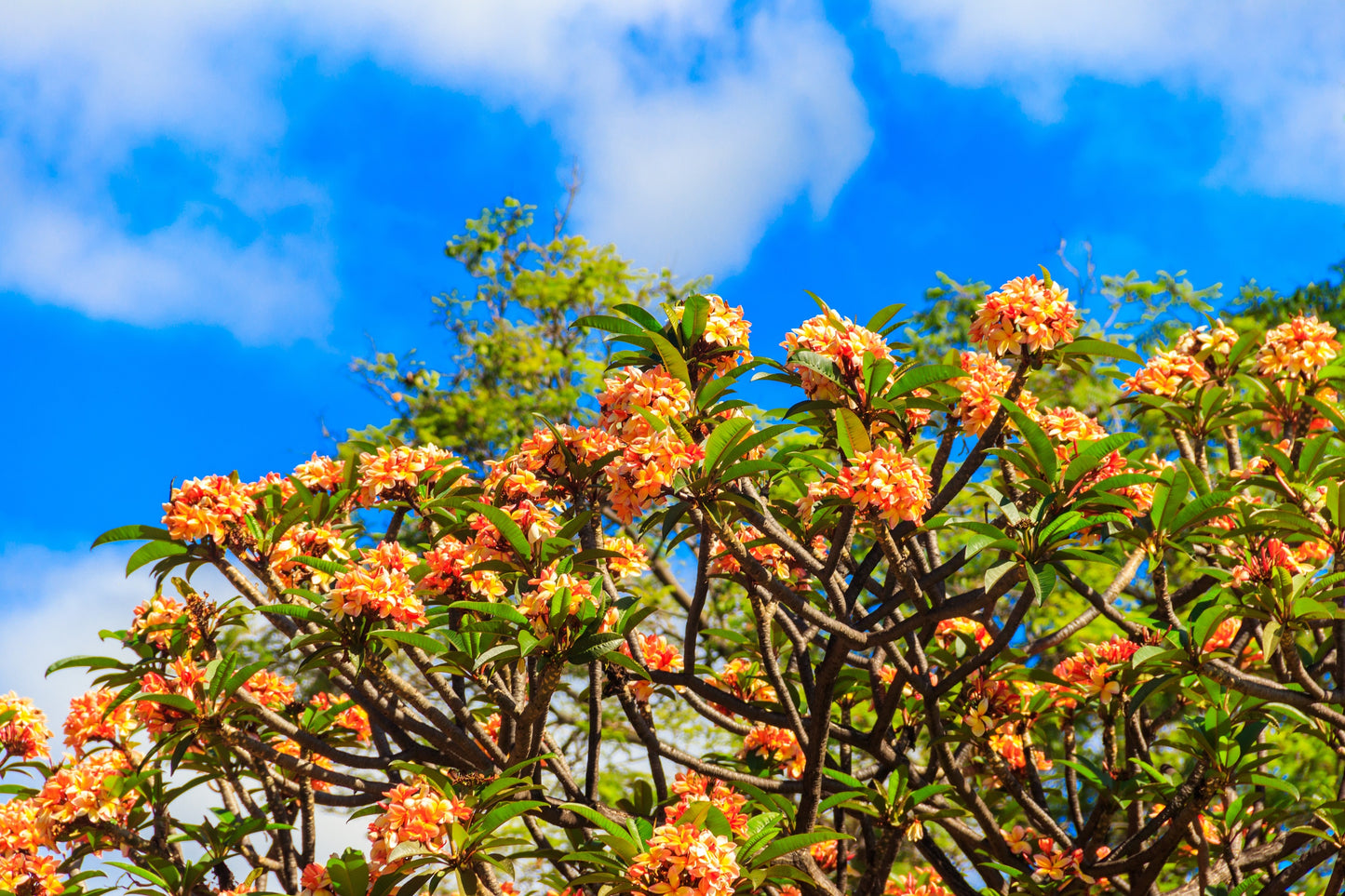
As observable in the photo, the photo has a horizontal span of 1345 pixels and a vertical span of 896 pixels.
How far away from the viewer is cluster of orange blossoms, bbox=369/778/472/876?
10.0 ft

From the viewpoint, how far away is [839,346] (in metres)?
3.42

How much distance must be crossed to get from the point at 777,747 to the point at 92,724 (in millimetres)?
3201

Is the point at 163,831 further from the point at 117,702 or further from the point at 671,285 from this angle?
the point at 671,285

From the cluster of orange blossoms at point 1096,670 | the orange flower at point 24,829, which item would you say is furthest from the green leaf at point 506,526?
the orange flower at point 24,829

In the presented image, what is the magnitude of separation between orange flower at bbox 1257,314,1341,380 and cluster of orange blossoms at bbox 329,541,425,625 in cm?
390

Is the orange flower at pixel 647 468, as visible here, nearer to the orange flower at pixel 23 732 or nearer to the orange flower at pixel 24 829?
the orange flower at pixel 24 829

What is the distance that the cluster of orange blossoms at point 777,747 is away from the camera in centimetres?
477

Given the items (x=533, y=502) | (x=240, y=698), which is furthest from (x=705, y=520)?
(x=240, y=698)

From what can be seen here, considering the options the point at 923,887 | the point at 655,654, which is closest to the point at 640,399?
the point at 655,654

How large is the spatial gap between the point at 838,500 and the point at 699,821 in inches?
41.1

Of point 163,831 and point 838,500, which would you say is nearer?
point 838,500

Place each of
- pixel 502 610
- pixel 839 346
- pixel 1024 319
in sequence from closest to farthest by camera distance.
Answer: pixel 502 610 < pixel 839 346 < pixel 1024 319

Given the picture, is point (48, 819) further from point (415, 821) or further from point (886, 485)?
point (886, 485)

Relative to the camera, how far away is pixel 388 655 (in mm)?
3805
